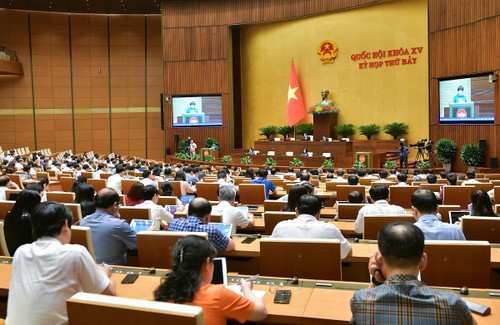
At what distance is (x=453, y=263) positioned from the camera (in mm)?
3232

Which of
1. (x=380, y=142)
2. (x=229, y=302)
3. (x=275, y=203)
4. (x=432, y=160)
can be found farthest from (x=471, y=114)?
(x=229, y=302)

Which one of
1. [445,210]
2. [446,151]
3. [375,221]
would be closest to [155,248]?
[375,221]

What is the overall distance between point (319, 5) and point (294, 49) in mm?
2086

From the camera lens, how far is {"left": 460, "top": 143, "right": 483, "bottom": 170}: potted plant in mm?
14219

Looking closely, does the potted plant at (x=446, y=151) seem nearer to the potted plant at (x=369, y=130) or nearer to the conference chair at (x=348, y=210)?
the potted plant at (x=369, y=130)

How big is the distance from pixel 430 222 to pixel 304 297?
1434 mm

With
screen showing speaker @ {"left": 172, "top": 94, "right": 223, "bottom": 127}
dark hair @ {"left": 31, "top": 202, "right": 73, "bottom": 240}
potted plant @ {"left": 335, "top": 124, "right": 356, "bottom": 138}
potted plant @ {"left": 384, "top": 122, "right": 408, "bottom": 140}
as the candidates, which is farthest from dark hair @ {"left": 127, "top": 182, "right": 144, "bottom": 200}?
screen showing speaker @ {"left": 172, "top": 94, "right": 223, "bottom": 127}

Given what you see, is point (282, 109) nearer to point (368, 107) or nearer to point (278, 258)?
point (368, 107)

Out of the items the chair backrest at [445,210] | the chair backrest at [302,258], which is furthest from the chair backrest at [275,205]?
the chair backrest at [302,258]

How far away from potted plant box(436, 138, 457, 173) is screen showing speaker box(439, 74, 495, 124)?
2.51ft

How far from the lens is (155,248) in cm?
375

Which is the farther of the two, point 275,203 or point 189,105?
point 189,105

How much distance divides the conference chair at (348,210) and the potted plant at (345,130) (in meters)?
13.3

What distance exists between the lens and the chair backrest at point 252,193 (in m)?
7.93
